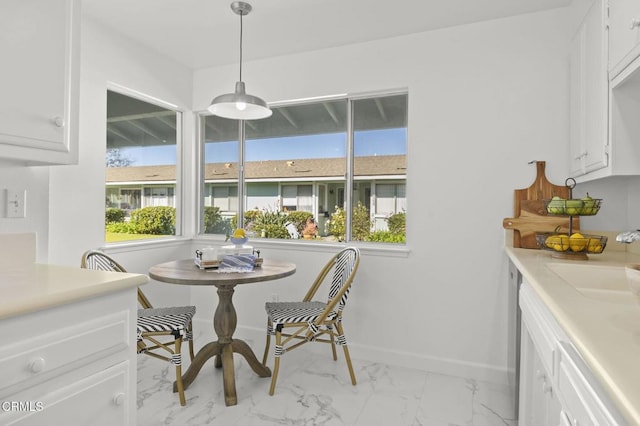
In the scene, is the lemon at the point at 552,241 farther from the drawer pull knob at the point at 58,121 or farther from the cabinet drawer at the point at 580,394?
the drawer pull knob at the point at 58,121

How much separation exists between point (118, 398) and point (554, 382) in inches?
55.7

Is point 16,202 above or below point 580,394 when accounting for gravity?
above

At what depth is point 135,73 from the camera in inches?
122

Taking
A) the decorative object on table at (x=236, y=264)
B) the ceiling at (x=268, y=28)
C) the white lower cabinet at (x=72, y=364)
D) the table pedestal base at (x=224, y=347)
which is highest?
the ceiling at (x=268, y=28)

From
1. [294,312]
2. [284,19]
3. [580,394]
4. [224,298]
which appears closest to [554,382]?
[580,394]

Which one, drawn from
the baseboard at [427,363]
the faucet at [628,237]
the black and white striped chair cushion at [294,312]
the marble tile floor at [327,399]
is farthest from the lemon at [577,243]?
the black and white striped chair cushion at [294,312]

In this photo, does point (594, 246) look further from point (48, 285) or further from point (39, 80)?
point (39, 80)

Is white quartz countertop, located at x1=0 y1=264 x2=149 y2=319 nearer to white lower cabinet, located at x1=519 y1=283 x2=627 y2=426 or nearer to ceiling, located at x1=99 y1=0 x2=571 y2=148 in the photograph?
white lower cabinet, located at x1=519 y1=283 x2=627 y2=426

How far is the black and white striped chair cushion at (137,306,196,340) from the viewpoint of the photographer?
2.24 metres

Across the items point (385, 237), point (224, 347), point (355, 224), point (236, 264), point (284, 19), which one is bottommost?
point (224, 347)

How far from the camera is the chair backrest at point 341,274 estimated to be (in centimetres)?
250

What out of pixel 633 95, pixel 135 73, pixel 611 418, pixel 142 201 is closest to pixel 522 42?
pixel 633 95

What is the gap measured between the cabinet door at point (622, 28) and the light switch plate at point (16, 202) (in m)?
2.56

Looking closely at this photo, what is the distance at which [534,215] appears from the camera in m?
2.45
